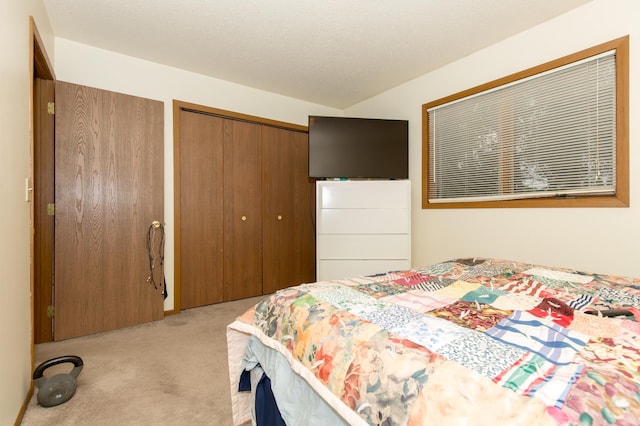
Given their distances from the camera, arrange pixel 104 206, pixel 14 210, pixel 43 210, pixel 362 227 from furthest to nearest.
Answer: pixel 362 227
pixel 104 206
pixel 43 210
pixel 14 210

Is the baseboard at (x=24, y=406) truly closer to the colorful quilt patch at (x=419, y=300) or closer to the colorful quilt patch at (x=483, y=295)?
the colorful quilt patch at (x=419, y=300)

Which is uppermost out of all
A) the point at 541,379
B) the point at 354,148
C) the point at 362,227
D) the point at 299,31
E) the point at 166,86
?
the point at 299,31

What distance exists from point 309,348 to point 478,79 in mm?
2816

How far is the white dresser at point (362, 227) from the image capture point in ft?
10.3

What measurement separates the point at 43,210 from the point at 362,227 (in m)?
2.68

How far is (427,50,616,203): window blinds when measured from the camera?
2057 millimetres

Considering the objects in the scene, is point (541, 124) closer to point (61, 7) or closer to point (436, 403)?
point (436, 403)

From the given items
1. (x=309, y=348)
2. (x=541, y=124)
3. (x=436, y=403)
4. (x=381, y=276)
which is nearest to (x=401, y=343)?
(x=436, y=403)

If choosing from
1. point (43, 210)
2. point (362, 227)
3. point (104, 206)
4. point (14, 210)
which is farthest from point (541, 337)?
point (43, 210)

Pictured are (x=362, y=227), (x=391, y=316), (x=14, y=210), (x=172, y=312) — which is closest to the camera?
(x=391, y=316)

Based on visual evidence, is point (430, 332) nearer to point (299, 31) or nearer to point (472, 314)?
point (472, 314)

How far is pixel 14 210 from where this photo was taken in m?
1.44

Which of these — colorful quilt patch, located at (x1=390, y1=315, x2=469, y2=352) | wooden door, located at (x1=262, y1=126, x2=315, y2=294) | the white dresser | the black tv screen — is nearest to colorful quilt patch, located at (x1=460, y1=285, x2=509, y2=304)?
colorful quilt patch, located at (x1=390, y1=315, x2=469, y2=352)

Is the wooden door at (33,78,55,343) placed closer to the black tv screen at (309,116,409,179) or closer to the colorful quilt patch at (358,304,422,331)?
the black tv screen at (309,116,409,179)
